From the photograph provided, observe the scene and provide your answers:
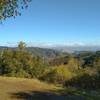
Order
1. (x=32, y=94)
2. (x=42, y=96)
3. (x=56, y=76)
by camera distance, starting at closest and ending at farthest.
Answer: (x=42, y=96), (x=32, y=94), (x=56, y=76)

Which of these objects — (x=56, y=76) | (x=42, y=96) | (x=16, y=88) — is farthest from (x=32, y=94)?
(x=56, y=76)

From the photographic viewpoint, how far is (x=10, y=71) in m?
83.7

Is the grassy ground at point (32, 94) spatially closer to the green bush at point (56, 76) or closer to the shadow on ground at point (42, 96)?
the shadow on ground at point (42, 96)

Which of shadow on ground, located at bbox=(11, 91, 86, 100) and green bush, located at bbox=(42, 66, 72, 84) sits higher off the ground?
shadow on ground, located at bbox=(11, 91, 86, 100)

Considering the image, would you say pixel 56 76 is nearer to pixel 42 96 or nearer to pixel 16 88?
pixel 16 88

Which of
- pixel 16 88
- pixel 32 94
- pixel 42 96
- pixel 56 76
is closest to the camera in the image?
pixel 42 96

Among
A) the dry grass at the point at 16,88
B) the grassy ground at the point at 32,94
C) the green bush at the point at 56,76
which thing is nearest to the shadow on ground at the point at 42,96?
the grassy ground at the point at 32,94

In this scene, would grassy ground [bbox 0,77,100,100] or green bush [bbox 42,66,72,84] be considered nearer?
grassy ground [bbox 0,77,100,100]

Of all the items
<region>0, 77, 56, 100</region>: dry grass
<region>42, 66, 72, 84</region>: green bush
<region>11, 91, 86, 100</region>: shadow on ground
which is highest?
<region>0, 77, 56, 100</region>: dry grass

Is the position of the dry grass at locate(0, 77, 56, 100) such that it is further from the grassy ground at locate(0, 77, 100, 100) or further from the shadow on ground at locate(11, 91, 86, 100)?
the shadow on ground at locate(11, 91, 86, 100)

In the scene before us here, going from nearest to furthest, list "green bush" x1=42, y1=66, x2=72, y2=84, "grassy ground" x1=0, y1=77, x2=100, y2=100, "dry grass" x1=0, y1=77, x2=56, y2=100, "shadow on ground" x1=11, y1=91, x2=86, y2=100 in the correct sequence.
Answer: "shadow on ground" x1=11, y1=91, x2=86, y2=100 < "grassy ground" x1=0, y1=77, x2=100, y2=100 < "dry grass" x1=0, y1=77, x2=56, y2=100 < "green bush" x1=42, y1=66, x2=72, y2=84

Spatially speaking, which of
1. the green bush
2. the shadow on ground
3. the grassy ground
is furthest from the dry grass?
the green bush

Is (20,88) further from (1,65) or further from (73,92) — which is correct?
(1,65)

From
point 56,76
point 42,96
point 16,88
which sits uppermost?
point 16,88
